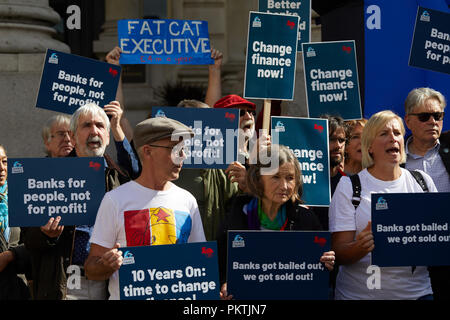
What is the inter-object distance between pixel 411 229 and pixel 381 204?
0.24 metres

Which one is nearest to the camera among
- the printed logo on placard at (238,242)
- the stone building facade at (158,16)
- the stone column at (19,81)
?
the printed logo on placard at (238,242)

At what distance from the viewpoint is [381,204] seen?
4523 mm

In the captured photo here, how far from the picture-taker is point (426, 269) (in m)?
4.75

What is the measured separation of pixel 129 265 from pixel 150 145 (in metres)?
0.62

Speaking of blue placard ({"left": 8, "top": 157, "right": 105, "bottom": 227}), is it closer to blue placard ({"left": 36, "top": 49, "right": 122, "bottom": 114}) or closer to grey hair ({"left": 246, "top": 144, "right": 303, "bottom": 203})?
grey hair ({"left": 246, "top": 144, "right": 303, "bottom": 203})

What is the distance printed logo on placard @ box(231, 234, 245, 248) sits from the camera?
4395 mm

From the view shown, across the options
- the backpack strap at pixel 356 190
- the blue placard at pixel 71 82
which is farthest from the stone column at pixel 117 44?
the backpack strap at pixel 356 190

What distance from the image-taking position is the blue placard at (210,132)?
214 inches

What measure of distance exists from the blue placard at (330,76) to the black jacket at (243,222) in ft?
5.67

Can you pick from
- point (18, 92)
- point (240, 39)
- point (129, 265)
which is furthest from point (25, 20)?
point (129, 265)

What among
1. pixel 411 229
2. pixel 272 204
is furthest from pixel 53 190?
pixel 411 229

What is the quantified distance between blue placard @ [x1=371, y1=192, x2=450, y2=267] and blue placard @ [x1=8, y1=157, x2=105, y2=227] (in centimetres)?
158

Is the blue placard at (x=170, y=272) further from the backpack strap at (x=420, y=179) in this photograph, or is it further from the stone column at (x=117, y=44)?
the stone column at (x=117, y=44)
